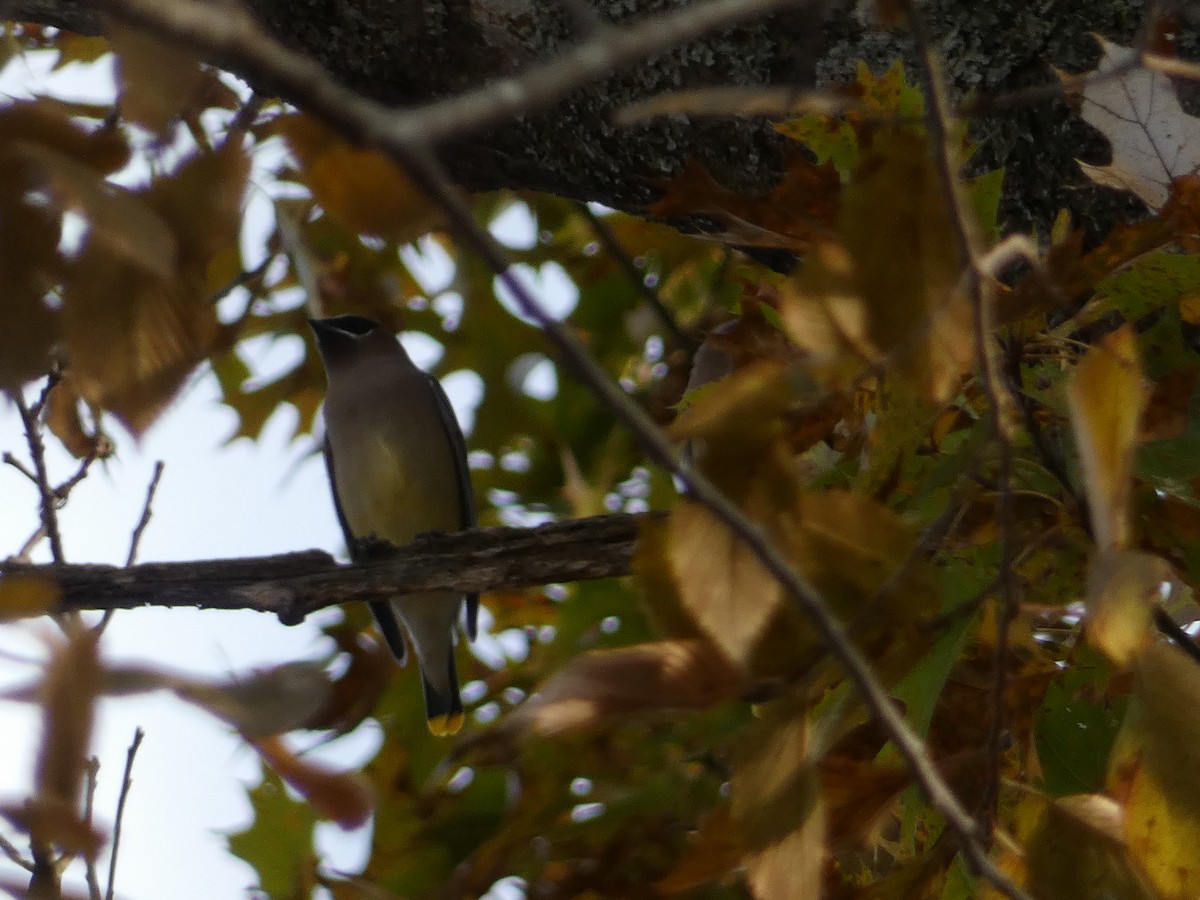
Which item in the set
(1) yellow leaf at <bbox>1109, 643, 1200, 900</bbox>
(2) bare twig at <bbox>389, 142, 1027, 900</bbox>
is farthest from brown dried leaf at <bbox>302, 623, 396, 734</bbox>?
(1) yellow leaf at <bbox>1109, 643, 1200, 900</bbox>

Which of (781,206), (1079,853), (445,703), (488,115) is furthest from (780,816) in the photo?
(445,703)

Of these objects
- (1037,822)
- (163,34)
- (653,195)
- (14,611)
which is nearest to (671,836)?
(1037,822)

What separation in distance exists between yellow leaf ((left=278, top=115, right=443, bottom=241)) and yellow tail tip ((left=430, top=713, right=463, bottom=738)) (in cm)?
299

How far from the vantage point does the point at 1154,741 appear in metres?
1.12

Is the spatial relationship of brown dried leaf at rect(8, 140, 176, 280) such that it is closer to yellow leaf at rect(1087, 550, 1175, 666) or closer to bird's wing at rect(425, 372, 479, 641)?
yellow leaf at rect(1087, 550, 1175, 666)

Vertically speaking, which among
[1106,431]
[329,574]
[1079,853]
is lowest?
[1079,853]

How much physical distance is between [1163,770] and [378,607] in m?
3.77

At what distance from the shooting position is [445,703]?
4336 millimetres

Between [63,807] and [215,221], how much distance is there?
1.51 feet

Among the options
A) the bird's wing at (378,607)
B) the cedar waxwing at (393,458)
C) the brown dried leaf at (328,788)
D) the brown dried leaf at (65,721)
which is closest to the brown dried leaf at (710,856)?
the brown dried leaf at (328,788)

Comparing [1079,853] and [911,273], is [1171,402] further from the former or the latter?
[911,273]

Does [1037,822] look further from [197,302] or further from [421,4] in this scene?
[421,4]

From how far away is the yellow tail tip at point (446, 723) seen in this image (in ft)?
12.9

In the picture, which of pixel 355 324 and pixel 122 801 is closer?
pixel 122 801
